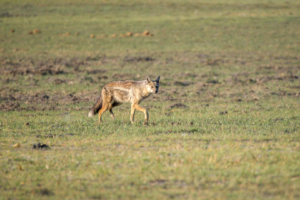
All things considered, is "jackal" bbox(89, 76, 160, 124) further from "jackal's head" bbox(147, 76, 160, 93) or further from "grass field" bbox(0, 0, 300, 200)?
"grass field" bbox(0, 0, 300, 200)

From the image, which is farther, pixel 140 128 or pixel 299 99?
pixel 299 99

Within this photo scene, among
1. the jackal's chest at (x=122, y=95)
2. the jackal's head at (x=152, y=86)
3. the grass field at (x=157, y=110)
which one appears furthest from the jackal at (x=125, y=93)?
the grass field at (x=157, y=110)

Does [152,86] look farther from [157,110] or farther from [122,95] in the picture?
[157,110]

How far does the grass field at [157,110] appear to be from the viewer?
677cm

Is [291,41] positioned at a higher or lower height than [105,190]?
higher

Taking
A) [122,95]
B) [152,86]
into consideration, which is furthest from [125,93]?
[152,86]

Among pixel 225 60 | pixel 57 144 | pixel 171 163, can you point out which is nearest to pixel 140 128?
pixel 57 144

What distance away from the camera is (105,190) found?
6.37 metres

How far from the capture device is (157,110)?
16031mm

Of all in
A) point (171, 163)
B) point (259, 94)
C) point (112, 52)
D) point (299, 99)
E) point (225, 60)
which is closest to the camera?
point (171, 163)

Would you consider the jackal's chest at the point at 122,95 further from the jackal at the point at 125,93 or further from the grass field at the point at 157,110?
the grass field at the point at 157,110

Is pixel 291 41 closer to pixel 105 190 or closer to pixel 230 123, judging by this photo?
pixel 230 123

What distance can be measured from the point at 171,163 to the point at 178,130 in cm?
334

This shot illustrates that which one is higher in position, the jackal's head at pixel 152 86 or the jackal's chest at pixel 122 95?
the jackal's head at pixel 152 86
